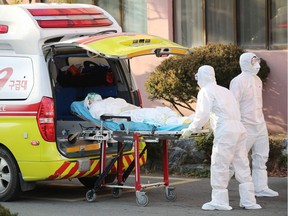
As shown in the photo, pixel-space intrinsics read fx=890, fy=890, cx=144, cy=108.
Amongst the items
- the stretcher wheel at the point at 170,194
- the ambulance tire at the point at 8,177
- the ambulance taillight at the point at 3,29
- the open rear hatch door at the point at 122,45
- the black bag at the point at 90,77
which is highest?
the ambulance taillight at the point at 3,29

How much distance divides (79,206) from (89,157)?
0.66 m

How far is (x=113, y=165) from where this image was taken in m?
11.6

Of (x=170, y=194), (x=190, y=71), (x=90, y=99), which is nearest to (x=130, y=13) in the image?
(x=190, y=71)

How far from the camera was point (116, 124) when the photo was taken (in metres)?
11.3

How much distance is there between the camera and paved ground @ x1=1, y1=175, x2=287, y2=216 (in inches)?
422

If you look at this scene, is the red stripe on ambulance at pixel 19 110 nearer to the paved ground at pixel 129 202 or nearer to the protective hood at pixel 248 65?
the paved ground at pixel 129 202

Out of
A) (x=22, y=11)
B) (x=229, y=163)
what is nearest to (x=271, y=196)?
(x=229, y=163)

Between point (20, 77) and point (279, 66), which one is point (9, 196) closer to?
point (20, 77)

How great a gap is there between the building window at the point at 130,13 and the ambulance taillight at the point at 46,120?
7.48 metres

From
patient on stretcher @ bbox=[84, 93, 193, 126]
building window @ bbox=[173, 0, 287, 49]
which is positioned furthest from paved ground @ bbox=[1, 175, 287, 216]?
building window @ bbox=[173, 0, 287, 49]

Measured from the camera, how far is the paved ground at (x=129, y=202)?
1071cm

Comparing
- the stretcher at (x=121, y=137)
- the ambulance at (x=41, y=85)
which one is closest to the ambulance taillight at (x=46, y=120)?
the ambulance at (x=41, y=85)

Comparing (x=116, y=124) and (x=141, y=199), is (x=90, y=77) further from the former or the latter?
(x=141, y=199)

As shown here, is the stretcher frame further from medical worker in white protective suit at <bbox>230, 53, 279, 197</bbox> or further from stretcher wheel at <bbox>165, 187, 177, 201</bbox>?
medical worker in white protective suit at <bbox>230, 53, 279, 197</bbox>
